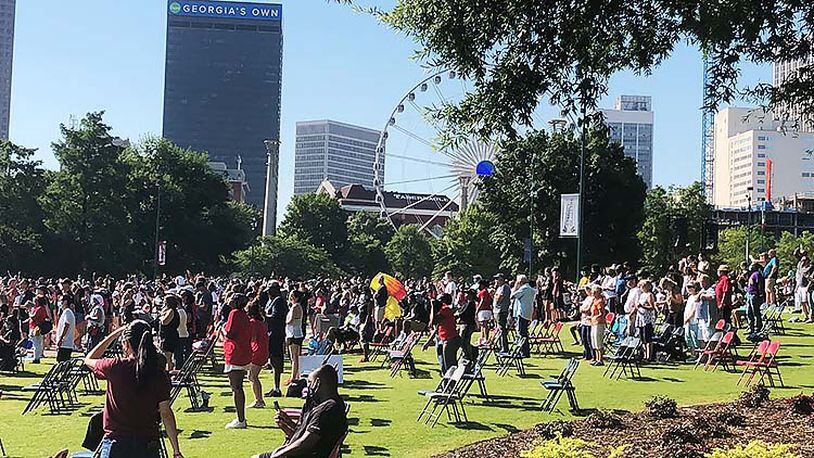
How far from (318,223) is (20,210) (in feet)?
120

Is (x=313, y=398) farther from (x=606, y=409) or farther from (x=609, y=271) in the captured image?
(x=609, y=271)

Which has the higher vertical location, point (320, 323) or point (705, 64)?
point (705, 64)

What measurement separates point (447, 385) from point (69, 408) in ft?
19.8

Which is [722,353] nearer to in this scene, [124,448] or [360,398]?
[360,398]

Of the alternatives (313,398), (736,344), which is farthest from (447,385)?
(736,344)

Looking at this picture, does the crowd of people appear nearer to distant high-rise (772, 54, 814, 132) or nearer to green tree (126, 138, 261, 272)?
distant high-rise (772, 54, 814, 132)

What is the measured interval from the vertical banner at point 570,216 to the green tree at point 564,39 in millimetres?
20710

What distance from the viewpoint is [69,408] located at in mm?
14695

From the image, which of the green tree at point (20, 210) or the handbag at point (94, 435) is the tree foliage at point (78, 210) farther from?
the handbag at point (94, 435)

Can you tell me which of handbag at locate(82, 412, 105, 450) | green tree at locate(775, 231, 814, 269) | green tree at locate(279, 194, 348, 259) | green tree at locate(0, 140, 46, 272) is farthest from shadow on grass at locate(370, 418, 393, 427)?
green tree at locate(775, 231, 814, 269)

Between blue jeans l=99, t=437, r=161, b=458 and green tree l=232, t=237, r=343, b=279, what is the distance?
67296mm

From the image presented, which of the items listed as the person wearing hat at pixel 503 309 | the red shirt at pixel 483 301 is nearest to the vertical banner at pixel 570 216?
the red shirt at pixel 483 301

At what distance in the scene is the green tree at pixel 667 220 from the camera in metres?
74.7

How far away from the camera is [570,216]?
104ft
